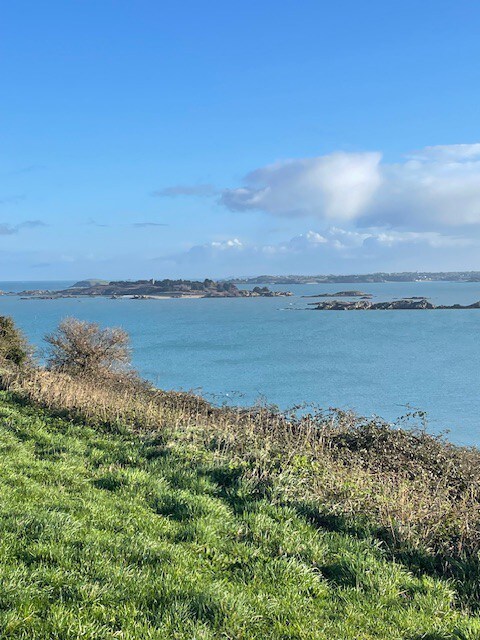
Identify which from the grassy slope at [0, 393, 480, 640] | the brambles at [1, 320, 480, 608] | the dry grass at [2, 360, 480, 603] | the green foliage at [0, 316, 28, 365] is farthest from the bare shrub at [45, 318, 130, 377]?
the grassy slope at [0, 393, 480, 640]

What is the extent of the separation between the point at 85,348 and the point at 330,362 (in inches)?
1413

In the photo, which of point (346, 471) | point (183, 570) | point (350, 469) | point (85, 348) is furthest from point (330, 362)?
point (183, 570)

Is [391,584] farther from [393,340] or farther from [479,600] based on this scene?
[393,340]

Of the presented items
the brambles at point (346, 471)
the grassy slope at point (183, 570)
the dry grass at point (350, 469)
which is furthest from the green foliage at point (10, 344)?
the grassy slope at point (183, 570)

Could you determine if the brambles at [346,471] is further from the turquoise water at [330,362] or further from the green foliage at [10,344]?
the green foliage at [10,344]

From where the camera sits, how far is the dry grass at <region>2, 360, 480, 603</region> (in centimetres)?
682

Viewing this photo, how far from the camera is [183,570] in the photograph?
4980 millimetres

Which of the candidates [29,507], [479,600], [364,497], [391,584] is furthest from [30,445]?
[479,600]

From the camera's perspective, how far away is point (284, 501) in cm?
746

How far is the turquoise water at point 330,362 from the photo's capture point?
41.3 m

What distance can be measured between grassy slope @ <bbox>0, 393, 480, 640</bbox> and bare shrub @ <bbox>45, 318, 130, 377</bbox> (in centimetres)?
2513

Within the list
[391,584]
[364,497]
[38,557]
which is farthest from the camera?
[364,497]

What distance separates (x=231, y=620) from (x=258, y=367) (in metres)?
54.3

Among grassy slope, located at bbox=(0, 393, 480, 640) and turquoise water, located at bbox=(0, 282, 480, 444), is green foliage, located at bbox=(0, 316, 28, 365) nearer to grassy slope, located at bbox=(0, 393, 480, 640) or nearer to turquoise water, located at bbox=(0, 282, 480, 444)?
turquoise water, located at bbox=(0, 282, 480, 444)
